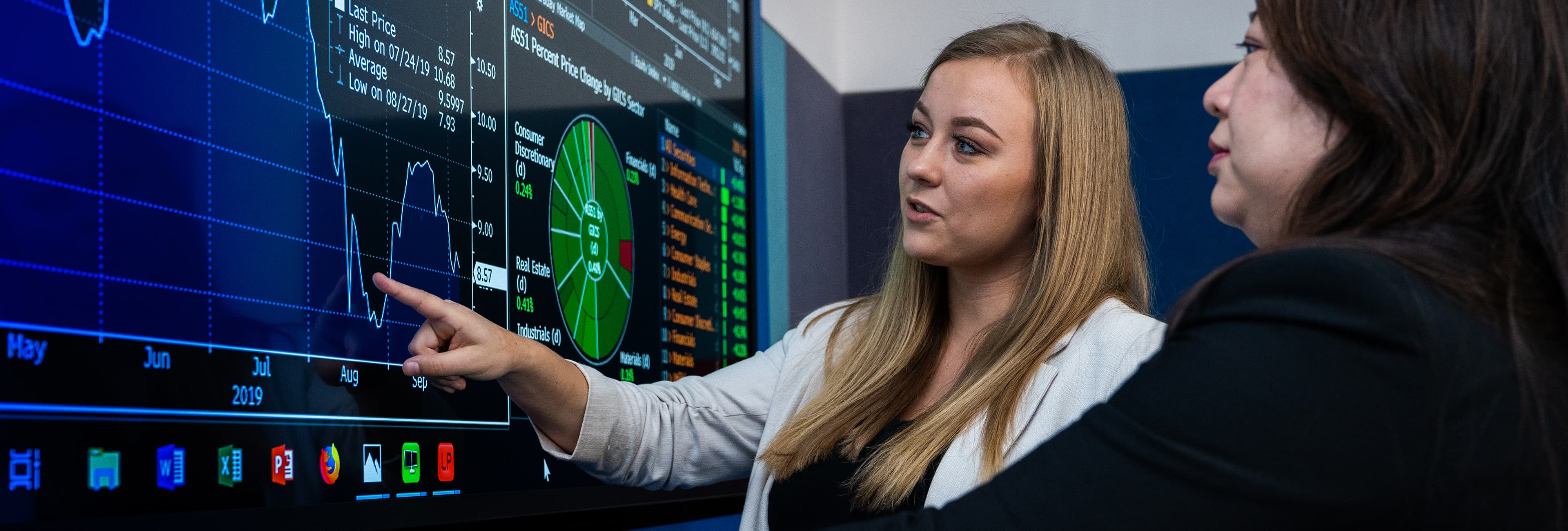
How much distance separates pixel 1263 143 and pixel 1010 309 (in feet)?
2.68

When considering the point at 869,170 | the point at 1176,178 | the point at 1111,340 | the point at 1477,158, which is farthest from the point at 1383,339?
the point at 869,170

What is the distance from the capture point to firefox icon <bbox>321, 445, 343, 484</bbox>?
1258 millimetres

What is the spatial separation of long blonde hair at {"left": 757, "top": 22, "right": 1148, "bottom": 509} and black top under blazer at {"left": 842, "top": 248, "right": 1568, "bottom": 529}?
2.33 feet

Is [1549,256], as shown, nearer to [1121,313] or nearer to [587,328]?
[1121,313]

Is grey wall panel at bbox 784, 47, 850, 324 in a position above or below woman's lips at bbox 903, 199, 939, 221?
above

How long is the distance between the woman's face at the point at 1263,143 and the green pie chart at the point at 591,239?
1077 millimetres

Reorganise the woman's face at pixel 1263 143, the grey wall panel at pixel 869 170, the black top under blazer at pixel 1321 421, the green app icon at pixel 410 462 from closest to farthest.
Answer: the black top under blazer at pixel 1321 421 → the woman's face at pixel 1263 143 → the green app icon at pixel 410 462 → the grey wall panel at pixel 869 170

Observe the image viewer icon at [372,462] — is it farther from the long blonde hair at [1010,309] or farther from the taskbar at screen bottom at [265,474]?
the long blonde hair at [1010,309]

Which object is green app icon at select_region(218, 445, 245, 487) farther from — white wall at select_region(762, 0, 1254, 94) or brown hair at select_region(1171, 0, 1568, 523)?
white wall at select_region(762, 0, 1254, 94)

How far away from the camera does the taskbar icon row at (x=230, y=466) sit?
3.06ft

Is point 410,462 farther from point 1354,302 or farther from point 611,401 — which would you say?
point 1354,302

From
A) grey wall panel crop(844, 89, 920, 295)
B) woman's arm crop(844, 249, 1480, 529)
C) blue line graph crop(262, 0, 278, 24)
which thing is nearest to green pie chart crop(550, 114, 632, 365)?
blue line graph crop(262, 0, 278, 24)

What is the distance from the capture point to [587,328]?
5.98ft

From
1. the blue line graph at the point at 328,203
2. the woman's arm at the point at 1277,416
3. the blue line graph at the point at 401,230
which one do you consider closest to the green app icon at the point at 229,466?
the blue line graph at the point at 328,203
